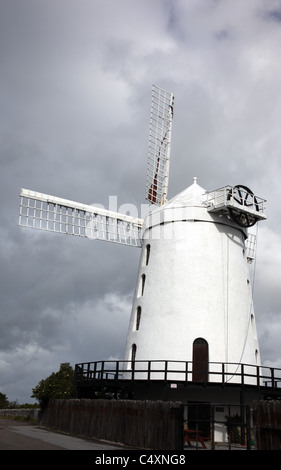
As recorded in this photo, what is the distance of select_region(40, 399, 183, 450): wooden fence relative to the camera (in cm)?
1596

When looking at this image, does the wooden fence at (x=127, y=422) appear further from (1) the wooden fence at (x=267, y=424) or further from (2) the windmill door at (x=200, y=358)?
(2) the windmill door at (x=200, y=358)

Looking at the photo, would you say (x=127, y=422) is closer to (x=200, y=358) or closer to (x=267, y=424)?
(x=267, y=424)

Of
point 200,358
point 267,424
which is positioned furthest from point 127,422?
point 200,358

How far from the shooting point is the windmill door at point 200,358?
2256cm

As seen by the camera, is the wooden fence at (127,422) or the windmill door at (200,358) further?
the windmill door at (200,358)

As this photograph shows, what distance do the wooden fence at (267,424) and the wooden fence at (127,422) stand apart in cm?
244

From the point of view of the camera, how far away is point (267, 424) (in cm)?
1451

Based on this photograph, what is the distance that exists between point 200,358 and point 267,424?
27.7 ft

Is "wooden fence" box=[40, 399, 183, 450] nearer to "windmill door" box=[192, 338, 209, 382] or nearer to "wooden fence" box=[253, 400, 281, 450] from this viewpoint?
"wooden fence" box=[253, 400, 281, 450]

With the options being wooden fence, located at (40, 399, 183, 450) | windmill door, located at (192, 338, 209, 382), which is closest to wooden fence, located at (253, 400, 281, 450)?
wooden fence, located at (40, 399, 183, 450)

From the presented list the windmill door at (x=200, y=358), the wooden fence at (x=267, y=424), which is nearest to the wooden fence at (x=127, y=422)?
the wooden fence at (x=267, y=424)

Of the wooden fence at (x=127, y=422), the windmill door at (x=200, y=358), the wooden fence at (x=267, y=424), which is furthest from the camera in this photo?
the windmill door at (x=200, y=358)

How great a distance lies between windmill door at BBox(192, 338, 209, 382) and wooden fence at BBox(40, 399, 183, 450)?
4.95 meters
